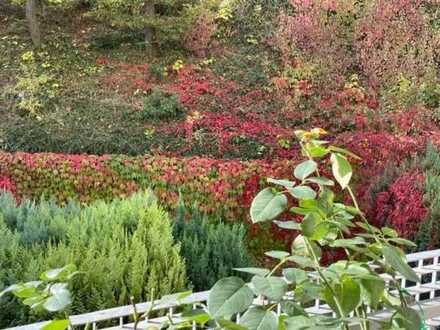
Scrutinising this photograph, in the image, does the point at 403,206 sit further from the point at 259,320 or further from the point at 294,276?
the point at 259,320

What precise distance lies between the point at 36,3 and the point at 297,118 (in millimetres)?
5992

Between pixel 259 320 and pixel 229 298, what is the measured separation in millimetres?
56

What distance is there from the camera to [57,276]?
3.47ft

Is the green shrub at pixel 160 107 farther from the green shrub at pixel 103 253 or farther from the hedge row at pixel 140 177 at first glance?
the green shrub at pixel 103 253

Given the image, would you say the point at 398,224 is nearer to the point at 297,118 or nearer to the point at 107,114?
the point at 297,118

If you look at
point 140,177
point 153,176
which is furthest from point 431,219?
point 140,177

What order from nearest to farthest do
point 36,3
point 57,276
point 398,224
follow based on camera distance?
point 57,276
point 398,224
point 36,3

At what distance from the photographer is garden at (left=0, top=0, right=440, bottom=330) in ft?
3.70

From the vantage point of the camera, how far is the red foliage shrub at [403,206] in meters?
5.30

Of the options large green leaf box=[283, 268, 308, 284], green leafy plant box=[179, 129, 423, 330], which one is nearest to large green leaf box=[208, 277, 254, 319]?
green leafy plant box=[179, 129, 423, 330]

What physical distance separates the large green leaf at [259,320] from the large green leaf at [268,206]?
0.15m

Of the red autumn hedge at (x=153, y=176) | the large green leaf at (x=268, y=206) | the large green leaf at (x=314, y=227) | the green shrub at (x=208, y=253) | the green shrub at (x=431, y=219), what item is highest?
the large green leaf at (x=268, y=206)

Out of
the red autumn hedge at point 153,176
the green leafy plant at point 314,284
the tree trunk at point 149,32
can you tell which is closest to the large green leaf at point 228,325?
the green leafy plant at point 314,284

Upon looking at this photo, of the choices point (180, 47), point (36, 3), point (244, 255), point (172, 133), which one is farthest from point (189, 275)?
point (36, 3)
